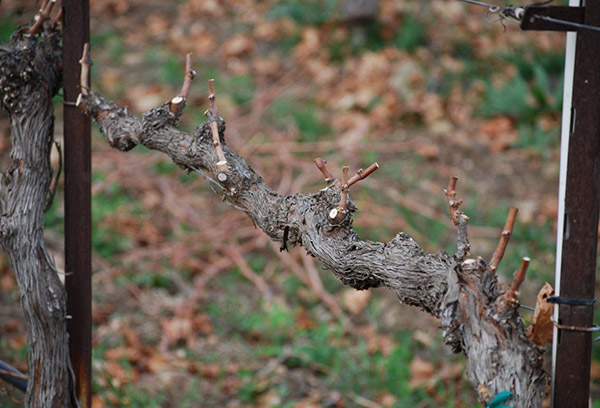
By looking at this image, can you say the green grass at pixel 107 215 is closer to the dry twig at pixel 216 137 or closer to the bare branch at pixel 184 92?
the bare branch at pixel 184 92

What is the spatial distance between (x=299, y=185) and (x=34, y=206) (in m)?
2.37

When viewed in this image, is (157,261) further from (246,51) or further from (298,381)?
(246,51)

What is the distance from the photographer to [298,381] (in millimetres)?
3010

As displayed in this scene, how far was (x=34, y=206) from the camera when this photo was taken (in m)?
1.90

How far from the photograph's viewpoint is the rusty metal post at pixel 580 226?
1386mm

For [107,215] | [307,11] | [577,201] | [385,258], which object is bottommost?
[385,258]

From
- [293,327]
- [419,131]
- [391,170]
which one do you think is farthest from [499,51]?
[293,327]

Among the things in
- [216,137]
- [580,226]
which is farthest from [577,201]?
[216,137]

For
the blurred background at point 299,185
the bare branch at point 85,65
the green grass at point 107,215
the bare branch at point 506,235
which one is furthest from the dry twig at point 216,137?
the green grass at point 107,215

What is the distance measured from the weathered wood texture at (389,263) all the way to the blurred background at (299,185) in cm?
104

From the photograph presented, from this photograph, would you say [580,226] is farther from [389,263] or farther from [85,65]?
[85,65]

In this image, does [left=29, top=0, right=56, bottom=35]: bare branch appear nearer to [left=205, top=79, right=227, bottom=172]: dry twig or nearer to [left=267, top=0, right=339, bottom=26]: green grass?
[left=205, top=79, right=227, bottom=172]: dry twig

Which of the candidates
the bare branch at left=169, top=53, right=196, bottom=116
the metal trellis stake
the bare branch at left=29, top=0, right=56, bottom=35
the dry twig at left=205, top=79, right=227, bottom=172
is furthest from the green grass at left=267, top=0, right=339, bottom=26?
the metal trellis stake

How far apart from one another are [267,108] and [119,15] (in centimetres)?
187
